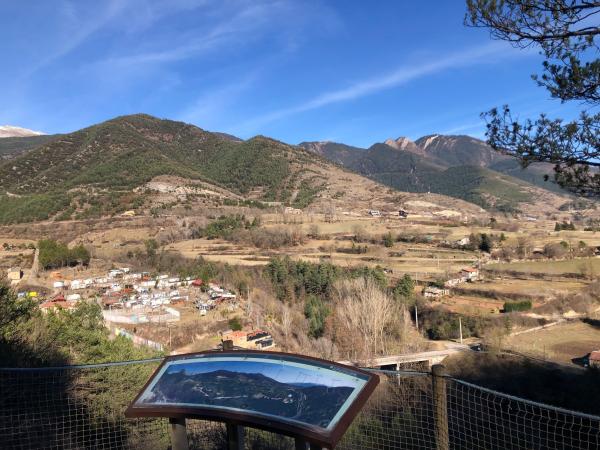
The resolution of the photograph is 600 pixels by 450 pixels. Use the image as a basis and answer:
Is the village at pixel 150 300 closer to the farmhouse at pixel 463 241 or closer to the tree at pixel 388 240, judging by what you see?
the tree at pixel 388 240

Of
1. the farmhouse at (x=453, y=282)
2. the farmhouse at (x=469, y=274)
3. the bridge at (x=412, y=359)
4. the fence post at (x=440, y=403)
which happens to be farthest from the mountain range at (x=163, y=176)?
the fence post at (x=440, y=403)

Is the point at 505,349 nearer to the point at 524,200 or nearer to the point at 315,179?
the point at 315,179

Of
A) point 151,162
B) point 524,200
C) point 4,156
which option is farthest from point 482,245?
point 4,156

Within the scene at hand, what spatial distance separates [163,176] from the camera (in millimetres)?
76688

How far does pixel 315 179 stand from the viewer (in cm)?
9350

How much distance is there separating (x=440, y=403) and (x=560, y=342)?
89.9 feet

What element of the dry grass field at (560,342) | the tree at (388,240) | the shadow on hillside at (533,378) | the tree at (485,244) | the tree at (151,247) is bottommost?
the dry grass field at (560,342)

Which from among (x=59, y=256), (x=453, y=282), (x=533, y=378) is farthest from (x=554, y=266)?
(x=59, y=256)

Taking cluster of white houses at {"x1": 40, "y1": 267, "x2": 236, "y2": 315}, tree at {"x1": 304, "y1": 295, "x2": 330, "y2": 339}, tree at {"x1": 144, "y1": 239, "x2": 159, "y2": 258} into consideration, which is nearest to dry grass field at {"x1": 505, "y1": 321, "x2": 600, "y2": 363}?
tree at {"x1": 304, "y1": 295, "x2": 330, "y2": 339}

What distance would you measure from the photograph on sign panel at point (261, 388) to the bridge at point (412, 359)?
18.0 meters

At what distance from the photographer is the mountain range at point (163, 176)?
213 ft

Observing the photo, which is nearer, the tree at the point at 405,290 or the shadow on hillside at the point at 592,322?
the shadow on hillside at the point at 592,322

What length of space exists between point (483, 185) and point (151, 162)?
113m

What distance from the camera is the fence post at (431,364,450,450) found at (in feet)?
9.46
